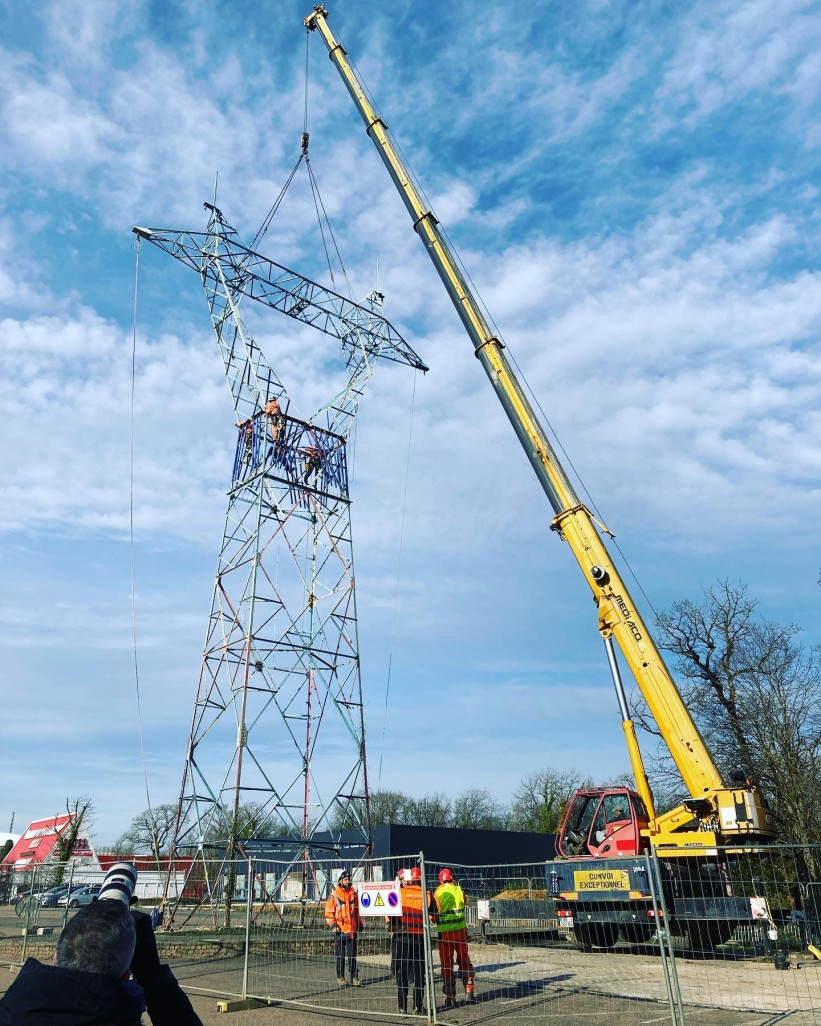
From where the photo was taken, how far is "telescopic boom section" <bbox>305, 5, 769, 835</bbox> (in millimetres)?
12219

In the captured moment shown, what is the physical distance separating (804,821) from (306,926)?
52.0 feet

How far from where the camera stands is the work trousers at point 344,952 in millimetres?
10531

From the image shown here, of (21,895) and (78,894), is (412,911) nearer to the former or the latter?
(78,894)

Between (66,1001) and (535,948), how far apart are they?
10.8 metres

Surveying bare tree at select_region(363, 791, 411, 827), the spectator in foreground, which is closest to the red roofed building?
bare tree at select_region(363, 791, 411, 827)

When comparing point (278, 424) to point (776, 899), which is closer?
point (776, 899)

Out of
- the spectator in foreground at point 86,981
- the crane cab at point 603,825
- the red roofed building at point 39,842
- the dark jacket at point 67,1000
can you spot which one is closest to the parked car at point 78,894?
the spectator in foreground at point 86,981

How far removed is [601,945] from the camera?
13242 millimetres

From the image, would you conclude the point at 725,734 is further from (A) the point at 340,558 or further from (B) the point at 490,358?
(B) the point at 490,358

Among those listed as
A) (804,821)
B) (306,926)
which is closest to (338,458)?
(306,926)

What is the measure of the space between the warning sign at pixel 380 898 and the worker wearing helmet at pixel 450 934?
0.86m

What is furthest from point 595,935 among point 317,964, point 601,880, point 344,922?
point 344,922

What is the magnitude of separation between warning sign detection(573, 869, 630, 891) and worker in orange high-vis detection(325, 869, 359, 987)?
13.8 feet

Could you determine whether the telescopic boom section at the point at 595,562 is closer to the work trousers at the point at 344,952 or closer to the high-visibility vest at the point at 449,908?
the high-visibility vest at the point at 449,908
